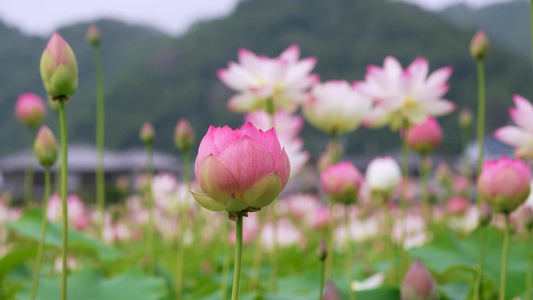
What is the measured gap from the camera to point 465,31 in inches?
1272

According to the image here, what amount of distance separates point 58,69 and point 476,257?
808 millimetres

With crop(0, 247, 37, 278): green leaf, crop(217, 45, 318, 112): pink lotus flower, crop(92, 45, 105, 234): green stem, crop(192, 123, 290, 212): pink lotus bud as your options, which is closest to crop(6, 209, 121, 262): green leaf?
crop(0, 247, 37, 278): green leaf

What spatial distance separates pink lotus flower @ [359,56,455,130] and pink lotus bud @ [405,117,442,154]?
0.16 metres

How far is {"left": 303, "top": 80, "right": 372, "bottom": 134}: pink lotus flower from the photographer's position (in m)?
0.85

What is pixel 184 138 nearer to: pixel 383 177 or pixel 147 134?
pixel 147 134

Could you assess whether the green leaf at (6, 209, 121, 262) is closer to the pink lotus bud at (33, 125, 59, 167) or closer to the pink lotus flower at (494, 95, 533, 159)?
the pink lotus bud at (33, 125, 59, 167)

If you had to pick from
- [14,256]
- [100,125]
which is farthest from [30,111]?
[14,256]

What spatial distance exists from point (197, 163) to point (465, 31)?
3563 cm

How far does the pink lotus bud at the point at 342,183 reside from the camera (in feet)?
2.27

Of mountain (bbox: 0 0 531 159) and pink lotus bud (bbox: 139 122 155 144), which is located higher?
mountain (bbox: 0 0 531 159)

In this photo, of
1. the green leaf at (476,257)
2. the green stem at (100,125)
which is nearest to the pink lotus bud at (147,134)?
the green stem at (100,125)

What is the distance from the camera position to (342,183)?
0.69 m

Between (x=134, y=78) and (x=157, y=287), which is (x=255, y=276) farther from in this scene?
(x=134, y=78)

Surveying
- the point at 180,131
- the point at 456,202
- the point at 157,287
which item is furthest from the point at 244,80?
the point at 456,202
